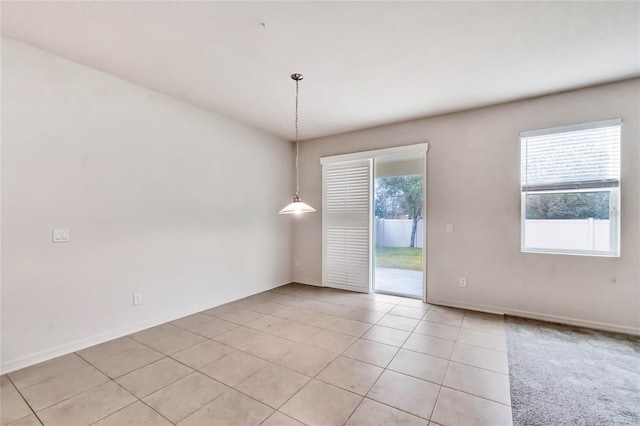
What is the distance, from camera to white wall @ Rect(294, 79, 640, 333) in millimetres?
3141

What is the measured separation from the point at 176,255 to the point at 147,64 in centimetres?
221

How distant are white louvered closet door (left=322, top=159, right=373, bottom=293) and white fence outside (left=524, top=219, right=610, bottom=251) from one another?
227cm

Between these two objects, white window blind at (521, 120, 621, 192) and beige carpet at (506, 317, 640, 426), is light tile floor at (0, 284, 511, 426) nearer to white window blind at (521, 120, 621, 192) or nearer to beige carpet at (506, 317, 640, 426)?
beige carpet at (506, 317, 640, 426)

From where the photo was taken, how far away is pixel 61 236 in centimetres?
271

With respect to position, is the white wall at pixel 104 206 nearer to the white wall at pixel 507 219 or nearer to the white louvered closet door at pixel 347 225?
the white louvered closet door at pixel 347 225

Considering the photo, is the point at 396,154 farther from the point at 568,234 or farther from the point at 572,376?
the point at 572,376

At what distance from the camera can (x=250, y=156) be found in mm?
4730

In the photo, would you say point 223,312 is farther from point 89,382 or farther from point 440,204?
point 440,204

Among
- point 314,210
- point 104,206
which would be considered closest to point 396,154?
point 314,210

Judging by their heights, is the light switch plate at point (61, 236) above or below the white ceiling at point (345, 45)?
below

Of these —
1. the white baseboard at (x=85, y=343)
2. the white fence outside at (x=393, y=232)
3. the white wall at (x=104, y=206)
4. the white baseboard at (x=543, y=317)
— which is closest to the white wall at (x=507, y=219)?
the white baseboard at (x=543, y=317)

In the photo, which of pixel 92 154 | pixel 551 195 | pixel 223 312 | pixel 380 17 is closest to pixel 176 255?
pixel 223 312

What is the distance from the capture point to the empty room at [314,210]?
2096 mm

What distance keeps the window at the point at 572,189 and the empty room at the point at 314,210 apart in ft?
0.07
